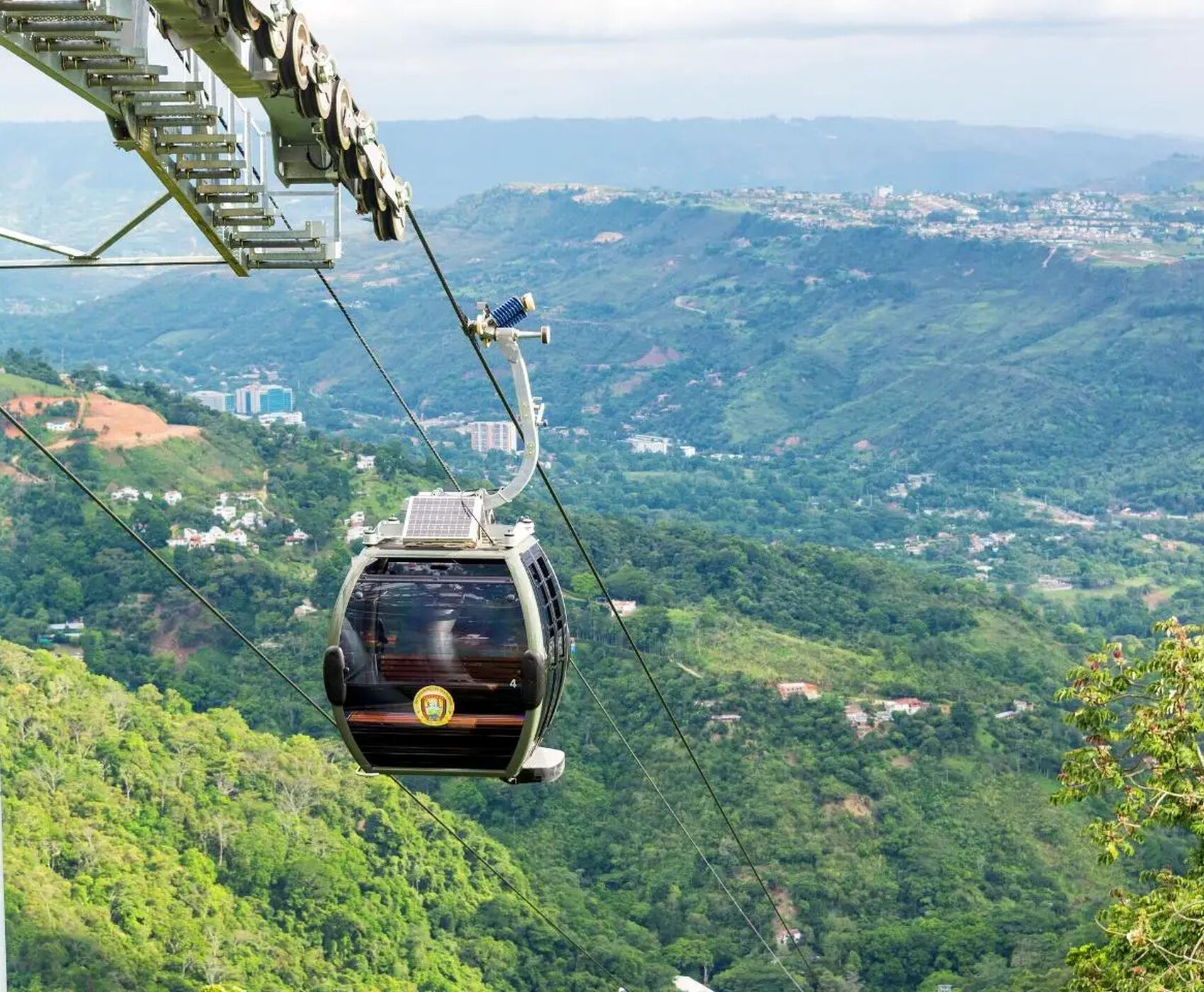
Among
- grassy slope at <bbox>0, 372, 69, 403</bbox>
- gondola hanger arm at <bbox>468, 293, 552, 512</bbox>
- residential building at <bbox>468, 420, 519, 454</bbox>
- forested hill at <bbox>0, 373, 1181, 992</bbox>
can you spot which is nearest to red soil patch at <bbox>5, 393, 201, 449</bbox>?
grassy slope at <bbox>0, 372, 69, 403</bbox>

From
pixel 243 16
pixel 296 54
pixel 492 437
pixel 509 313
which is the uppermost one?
pixel 243 16

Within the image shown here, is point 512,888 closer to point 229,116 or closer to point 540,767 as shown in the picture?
point 540,767

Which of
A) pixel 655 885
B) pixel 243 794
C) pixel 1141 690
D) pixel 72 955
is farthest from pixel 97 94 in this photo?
pixel 655 885

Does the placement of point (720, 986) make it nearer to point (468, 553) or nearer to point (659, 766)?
A: point (659, 766)

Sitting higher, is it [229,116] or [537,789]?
[229,116]

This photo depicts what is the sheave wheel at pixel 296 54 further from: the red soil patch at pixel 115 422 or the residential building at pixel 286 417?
the residential building at pixel 286 417

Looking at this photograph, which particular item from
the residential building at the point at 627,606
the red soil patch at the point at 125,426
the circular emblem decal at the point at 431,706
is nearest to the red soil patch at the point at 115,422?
the red soil patch at the point at 125,426

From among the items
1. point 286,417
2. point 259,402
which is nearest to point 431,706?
point 286,417
